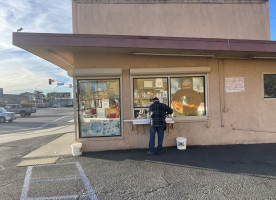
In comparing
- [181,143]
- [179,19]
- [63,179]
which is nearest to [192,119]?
[181,143]

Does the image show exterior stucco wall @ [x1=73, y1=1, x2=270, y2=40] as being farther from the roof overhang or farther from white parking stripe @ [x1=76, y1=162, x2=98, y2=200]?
white parking stripe @ [x1=76, y1=162, x2=98, y2=200]

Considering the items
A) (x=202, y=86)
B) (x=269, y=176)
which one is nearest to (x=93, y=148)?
(x=202, y=86)

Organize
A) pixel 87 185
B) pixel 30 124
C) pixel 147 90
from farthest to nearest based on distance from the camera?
pixel 30 124 < pixel 147 90 < pixel 87 185

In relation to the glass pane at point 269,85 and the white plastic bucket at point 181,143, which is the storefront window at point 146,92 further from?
the glass pane at point 269,85

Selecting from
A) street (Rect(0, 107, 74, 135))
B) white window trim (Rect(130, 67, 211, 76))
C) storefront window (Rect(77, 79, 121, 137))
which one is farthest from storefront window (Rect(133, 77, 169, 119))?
street (Rect(0, 107, 74, 135))

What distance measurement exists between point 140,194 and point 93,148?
330cm

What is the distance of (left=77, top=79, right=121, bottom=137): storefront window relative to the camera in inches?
270

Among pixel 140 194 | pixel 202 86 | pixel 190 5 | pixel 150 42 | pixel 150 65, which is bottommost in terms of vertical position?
pixel 140 194

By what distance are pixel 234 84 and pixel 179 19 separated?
3.39 metres

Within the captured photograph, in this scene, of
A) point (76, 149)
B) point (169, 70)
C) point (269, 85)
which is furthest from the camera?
point (269, 85)

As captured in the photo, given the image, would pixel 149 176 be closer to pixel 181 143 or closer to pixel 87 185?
pixel 87 185

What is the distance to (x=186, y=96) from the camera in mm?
7199

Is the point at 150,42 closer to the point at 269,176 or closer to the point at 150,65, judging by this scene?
the point at 150,65

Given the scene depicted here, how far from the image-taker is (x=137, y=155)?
20.2 ft
